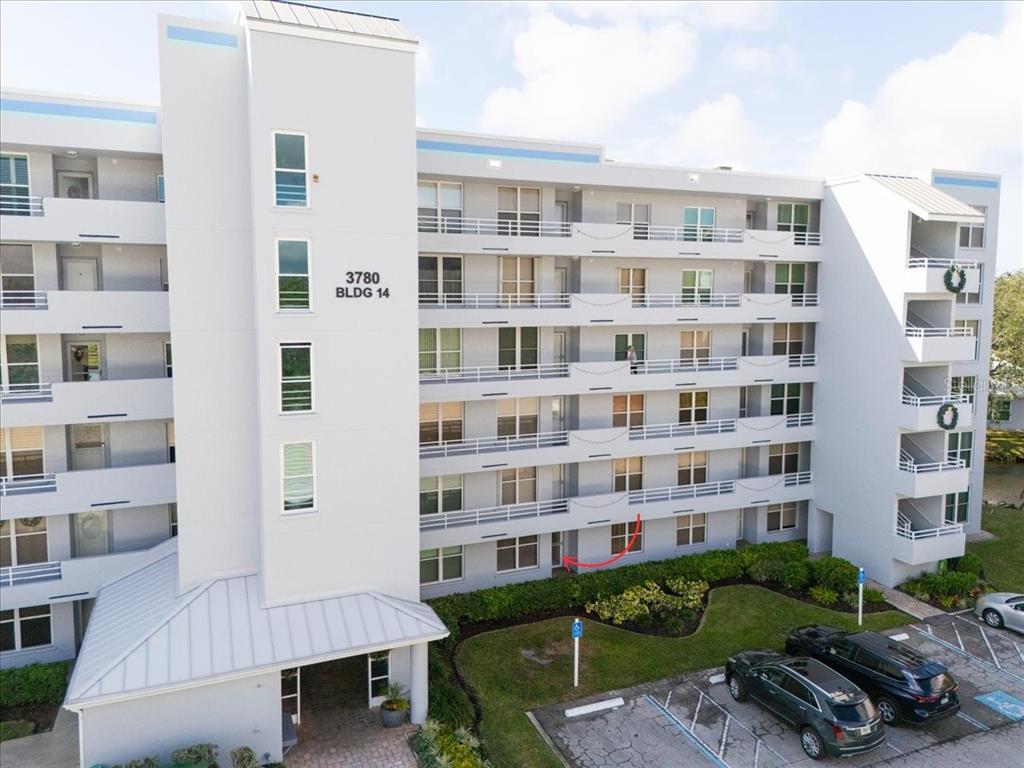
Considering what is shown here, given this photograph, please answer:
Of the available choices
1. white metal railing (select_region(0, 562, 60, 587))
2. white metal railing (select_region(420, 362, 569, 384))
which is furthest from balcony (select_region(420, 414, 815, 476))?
white metal railing (select_region(0, 562, 60, 587))

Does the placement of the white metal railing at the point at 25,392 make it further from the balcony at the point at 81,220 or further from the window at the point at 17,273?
the balcony at the point at 81,220

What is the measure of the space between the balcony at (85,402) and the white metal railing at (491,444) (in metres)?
7.82

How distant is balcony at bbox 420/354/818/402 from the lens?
2352cm

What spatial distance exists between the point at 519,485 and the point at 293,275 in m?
11.4

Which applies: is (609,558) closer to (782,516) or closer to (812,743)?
(782,516)

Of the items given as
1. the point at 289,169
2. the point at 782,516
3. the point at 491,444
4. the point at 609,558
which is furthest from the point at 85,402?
the point at 782,516

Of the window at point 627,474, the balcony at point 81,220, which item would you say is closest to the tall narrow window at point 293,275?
the balcony at point 81,220

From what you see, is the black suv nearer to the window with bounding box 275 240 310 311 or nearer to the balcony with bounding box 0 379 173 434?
the window with bounding box 275 240 310 311

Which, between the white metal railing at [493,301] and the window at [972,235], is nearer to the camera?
the white metal railing at [493,301]

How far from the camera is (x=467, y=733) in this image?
17.0 metres

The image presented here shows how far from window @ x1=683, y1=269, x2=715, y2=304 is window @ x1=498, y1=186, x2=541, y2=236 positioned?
20.4 feet

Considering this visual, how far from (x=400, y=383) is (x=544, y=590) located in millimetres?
9300

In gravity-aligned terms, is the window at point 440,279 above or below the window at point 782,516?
above

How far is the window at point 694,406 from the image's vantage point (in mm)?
27672
